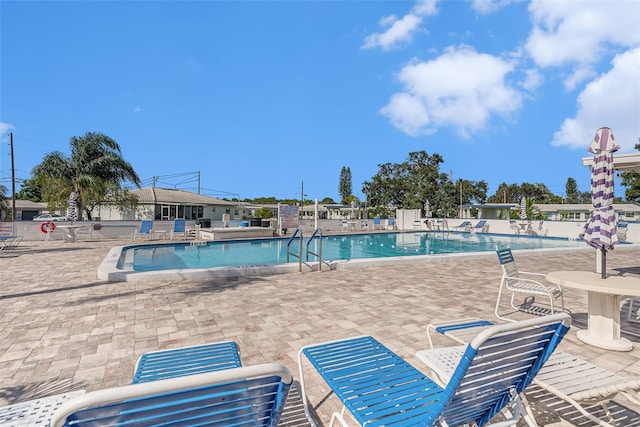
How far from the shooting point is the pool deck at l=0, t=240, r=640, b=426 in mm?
2811

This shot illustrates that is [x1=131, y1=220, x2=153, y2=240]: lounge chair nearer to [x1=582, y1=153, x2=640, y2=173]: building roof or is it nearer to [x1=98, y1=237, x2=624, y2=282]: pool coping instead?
[x1=98, y1=237, x2=624, y2=282]: pool coping

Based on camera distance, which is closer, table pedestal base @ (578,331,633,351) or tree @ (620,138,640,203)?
table pedestal base @ (578,331,633,351)

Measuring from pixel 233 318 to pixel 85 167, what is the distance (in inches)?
961

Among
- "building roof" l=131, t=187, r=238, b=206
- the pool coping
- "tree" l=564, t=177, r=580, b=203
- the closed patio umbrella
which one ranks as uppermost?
"tree" l=564, t=177, r=580, b=203

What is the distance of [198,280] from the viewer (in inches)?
263

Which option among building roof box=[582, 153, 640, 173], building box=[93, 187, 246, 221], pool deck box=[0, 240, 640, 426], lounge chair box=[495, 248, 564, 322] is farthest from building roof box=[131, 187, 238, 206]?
building roof box=[582, 153, 640, 173]

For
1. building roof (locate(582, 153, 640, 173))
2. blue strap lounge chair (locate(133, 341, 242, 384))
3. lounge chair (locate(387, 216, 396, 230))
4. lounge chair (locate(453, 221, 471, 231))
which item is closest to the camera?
blue strap lounge chair (locate(133, 341, 242, 384))

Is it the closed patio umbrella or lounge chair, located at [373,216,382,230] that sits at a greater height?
the closed patio umbrella

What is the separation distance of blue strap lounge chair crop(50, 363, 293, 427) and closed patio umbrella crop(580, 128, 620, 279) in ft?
14.0

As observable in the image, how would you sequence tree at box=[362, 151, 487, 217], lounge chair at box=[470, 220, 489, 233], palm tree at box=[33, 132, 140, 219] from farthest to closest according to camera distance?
tree at box=[362, 151, 487, 217] → lounge chair at box=[470, 220, 489, 233] → palm tree at box=[33, 132, 140, 219]

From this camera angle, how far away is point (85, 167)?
2298cm

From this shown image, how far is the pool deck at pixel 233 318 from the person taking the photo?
2.81m

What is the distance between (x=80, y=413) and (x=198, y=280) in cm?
603

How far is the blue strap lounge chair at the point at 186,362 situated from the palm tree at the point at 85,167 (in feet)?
80.4
